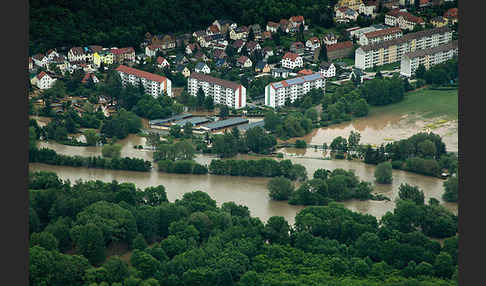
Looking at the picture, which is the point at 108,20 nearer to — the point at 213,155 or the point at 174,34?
the point at 174,34

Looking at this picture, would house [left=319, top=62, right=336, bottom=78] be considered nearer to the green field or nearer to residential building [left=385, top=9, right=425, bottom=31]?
the green field

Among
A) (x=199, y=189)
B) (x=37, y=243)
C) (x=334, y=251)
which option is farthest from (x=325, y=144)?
(x=37, y=243)

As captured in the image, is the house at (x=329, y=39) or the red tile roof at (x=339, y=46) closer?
the red tile roof at (x=339, y=46)

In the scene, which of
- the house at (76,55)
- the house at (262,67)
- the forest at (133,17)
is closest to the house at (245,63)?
the house at (262,67)

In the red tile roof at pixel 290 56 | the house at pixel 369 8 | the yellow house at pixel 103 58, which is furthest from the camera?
the house at pixel 369 8

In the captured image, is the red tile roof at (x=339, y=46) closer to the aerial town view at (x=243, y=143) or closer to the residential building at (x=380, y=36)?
the aerial town view at (x=243, y=143)

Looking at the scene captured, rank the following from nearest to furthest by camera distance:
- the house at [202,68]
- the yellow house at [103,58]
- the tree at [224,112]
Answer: the tree at [224,112] < the house at [202,68] < the yellow house at [103,58]

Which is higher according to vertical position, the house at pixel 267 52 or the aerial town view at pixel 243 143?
the house at pixel 267 52

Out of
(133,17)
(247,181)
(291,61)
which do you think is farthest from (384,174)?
(133,17)
